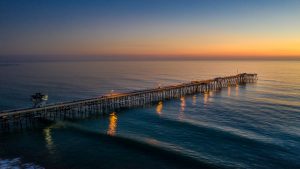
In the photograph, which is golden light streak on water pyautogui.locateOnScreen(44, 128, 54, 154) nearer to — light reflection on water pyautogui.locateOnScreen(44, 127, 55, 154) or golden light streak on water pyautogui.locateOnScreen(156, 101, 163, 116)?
light reflection on water pyautogui.locateOnScreen(44, 127, 55, 154)

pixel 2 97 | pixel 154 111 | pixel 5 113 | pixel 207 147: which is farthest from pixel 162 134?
pixel 2 97

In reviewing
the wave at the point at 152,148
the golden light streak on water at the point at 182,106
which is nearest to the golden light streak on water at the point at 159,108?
the golden light streak on water at the point at 182,106

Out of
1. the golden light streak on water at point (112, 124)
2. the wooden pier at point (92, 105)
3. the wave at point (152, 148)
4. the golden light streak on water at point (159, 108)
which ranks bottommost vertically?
the wave at point (152, 148)

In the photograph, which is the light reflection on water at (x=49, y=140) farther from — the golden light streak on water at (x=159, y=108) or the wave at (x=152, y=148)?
the golden light streak on water at (x=159, y=108)

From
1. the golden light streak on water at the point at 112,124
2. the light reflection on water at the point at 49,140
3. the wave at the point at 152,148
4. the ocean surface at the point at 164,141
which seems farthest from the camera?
the golden light streak on water at the point at 112,124

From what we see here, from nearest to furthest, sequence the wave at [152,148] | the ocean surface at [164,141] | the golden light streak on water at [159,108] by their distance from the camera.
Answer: the ocean surface at [164,141], the wave at [152,148], the golden light streak on water at [159,108]

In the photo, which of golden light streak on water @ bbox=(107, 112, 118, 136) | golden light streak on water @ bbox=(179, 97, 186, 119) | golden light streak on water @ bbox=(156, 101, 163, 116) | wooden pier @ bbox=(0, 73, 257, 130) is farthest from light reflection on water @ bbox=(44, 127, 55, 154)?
golden light streak on water @ bbox=(179, 97, 186, 119)
